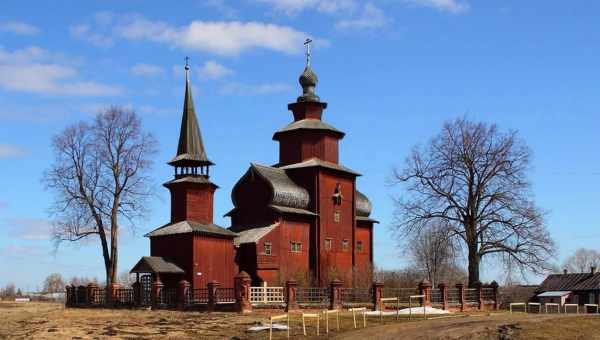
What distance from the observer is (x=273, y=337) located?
28062 millimetres

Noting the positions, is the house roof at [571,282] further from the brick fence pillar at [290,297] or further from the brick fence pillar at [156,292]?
the brick fence pillar at [156,292]

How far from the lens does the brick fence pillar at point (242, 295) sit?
1585 inches

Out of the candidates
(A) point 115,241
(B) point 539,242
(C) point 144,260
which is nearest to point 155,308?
(C) point 144,260

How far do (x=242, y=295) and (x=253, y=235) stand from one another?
515 inches

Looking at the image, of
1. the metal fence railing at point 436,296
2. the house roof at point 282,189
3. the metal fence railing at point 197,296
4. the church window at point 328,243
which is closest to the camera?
the metal fence railing at point 197,296

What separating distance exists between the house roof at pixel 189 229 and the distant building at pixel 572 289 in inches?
1343

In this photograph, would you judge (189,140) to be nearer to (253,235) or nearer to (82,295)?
(253,235)

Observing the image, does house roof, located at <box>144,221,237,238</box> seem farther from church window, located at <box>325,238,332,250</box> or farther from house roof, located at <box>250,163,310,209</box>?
church window, located at <box>325,238,332,250</box>

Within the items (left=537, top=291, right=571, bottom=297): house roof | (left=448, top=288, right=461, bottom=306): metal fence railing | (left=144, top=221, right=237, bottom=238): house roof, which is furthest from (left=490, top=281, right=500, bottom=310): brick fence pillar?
(left=537, top=291, right=571, bottom=297): house roof

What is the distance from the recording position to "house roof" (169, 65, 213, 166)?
2119 inches

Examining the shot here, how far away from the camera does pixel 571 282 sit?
75625mm

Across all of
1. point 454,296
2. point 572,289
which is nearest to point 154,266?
point 454,296

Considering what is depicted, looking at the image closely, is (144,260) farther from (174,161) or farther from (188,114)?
(188,114)

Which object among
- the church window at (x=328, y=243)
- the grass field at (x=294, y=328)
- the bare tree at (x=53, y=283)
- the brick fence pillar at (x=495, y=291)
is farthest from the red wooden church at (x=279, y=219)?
the bare tree at (x=53, y=283)
